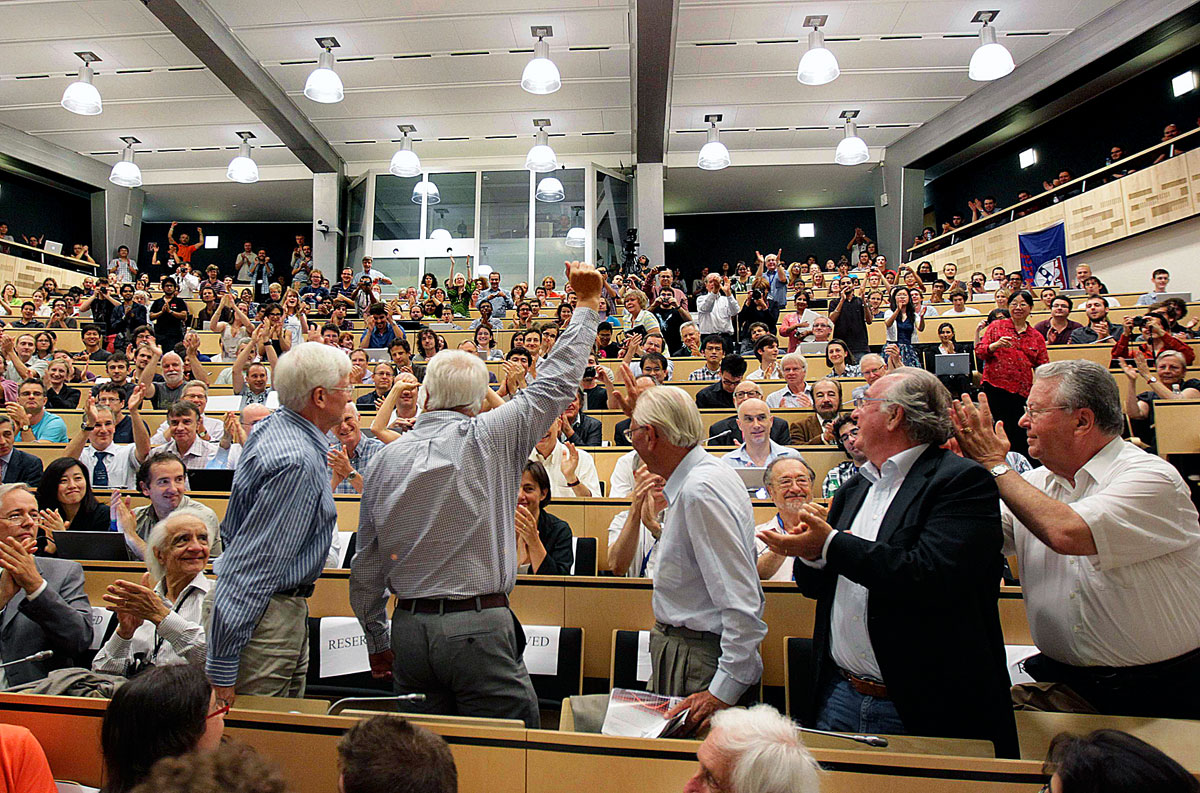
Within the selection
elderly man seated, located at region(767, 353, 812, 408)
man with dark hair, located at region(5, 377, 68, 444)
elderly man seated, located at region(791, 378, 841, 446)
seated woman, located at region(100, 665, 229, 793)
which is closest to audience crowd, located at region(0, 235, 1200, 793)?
seated woman, located at region(100, 665, 229, 793)

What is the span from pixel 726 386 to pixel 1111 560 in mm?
3506

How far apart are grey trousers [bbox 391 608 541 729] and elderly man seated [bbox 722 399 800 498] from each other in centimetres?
214

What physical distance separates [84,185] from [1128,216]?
52.5 ft

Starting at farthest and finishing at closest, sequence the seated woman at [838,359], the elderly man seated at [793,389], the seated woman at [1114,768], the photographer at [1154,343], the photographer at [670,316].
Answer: the photographer at [670,316] < the seated woman at [838,359] < the photographer at [1154,343] < the elderly man seated at [793,389] < the seated woman at [1114,768]

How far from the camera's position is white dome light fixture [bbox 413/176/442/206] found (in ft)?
39.9

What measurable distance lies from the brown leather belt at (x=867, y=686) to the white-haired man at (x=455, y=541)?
0.67 metres

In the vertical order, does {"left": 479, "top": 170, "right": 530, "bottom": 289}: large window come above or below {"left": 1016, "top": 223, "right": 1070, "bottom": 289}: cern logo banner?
above

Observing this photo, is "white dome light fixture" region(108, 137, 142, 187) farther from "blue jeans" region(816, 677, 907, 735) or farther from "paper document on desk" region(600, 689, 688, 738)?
"blue jeans" region(816, 677, 907, 735)

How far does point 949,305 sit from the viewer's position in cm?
869

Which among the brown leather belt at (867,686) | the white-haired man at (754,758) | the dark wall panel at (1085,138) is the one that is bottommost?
the brown leather belt at (867,686)

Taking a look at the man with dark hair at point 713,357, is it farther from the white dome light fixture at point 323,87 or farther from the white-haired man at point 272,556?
the white dome light fixture at point 323,87

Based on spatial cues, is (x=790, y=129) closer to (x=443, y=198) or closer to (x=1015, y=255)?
(x=1015, y=255)

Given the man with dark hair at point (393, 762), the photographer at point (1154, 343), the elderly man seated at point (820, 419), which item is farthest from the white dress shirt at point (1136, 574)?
the photographer at point (1154, 343)

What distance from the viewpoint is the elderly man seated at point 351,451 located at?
3055 mm
